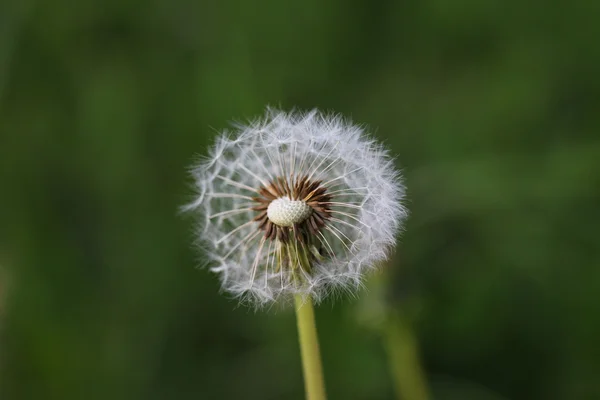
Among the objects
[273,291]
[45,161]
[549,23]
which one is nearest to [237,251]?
[273,291]

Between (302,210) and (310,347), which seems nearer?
(310,347)

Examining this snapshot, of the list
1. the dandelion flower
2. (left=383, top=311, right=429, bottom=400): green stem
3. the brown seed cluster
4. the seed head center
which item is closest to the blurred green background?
(left=383, top=311, right=429, bottom=400): green stem

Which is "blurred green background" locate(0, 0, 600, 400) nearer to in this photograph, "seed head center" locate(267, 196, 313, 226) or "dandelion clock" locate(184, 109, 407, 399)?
"dandelion clock" locate(184, 109, 407, 399)

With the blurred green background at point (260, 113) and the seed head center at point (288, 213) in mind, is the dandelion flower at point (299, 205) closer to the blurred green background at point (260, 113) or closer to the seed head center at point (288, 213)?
the seed head center at point (288, 213)

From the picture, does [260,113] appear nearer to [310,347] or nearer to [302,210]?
[302,210]

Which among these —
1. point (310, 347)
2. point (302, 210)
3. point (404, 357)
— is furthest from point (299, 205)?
point (404, 357)

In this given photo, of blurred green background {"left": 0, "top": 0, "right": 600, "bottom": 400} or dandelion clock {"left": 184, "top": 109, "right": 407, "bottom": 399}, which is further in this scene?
blurred green background {"left": 0, "top": 0, "right": 600, "bottom": 400}

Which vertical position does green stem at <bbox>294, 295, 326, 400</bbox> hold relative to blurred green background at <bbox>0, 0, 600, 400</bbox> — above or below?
below
